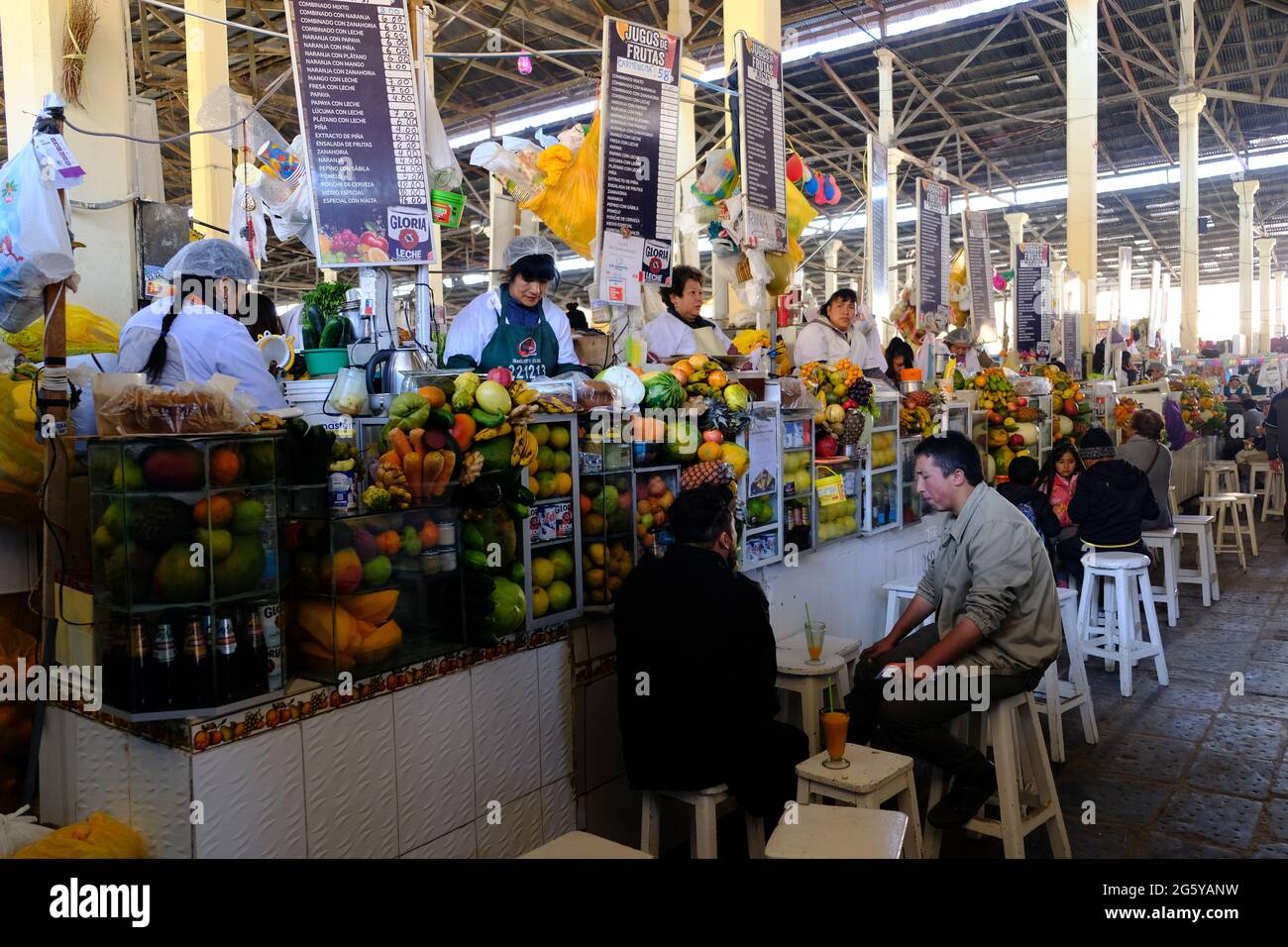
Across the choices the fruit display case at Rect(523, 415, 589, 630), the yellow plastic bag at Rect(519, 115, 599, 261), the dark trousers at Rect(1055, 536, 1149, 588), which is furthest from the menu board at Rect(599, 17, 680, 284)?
the dark trousers at Rect(1055, 536, 1149, 588)

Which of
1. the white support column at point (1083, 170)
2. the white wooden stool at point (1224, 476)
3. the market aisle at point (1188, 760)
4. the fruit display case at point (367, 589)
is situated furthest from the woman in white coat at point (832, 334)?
the white support column at point (1083, 170)

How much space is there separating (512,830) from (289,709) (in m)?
0.90

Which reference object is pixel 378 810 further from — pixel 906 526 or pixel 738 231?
pixel 906 526

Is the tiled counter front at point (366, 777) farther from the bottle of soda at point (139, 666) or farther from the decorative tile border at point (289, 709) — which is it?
the bottle of soda at point (139, 666)

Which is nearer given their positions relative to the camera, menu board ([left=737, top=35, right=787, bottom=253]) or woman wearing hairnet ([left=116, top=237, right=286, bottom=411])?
woman wearing hairnet ([left=116, top=237, right=286, bottom=411])

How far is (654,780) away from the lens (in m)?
2.78

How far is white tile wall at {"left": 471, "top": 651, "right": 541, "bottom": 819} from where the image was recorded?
112 inches

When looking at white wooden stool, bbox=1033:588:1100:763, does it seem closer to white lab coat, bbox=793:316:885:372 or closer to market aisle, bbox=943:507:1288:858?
market aisle, bbox=943:507:1288:858

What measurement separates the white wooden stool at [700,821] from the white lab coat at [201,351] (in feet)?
5.65

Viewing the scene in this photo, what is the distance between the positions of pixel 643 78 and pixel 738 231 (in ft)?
3.81

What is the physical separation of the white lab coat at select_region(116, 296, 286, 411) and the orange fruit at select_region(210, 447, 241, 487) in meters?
0.87

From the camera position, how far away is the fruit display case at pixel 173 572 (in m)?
2.17

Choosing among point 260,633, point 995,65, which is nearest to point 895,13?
point 995,65

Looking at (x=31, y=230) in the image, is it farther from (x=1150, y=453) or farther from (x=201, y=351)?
(x=1150, y=453)
